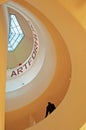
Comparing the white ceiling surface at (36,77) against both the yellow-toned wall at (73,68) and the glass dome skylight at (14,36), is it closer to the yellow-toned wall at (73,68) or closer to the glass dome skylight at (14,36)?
the yellow-toned wall at (73,68)

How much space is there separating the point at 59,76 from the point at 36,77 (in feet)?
2.38

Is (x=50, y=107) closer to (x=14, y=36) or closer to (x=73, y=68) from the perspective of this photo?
(x=73, y=68)

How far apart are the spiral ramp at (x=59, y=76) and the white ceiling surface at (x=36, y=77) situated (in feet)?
0.07

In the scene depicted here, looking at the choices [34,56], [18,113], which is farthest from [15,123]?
[34,56]

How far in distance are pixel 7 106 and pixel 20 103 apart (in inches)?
11.0

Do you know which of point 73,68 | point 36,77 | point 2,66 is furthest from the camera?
point 36,77

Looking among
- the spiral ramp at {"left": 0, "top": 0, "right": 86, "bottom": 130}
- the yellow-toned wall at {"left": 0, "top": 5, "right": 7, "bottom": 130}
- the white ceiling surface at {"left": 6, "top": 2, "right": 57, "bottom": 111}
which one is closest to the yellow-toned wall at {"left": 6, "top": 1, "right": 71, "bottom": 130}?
the spiral ramp at {"left": 0, "top": 0, "right": 86, "bottom": 130}

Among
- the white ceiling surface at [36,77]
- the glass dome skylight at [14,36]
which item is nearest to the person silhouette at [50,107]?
the white ceiling surface at [36,77]

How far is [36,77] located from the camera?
23.3 ft

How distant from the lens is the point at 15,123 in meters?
7.12

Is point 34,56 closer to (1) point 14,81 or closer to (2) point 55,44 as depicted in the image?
(1) point 14,81

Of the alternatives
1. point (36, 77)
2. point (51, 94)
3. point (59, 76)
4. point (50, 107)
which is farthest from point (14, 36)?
point (50, 107)

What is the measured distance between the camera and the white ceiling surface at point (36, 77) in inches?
255

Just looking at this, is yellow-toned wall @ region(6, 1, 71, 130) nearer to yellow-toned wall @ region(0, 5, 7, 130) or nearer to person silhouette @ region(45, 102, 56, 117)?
person silhouette @ region(45, 102, 56, 117)
